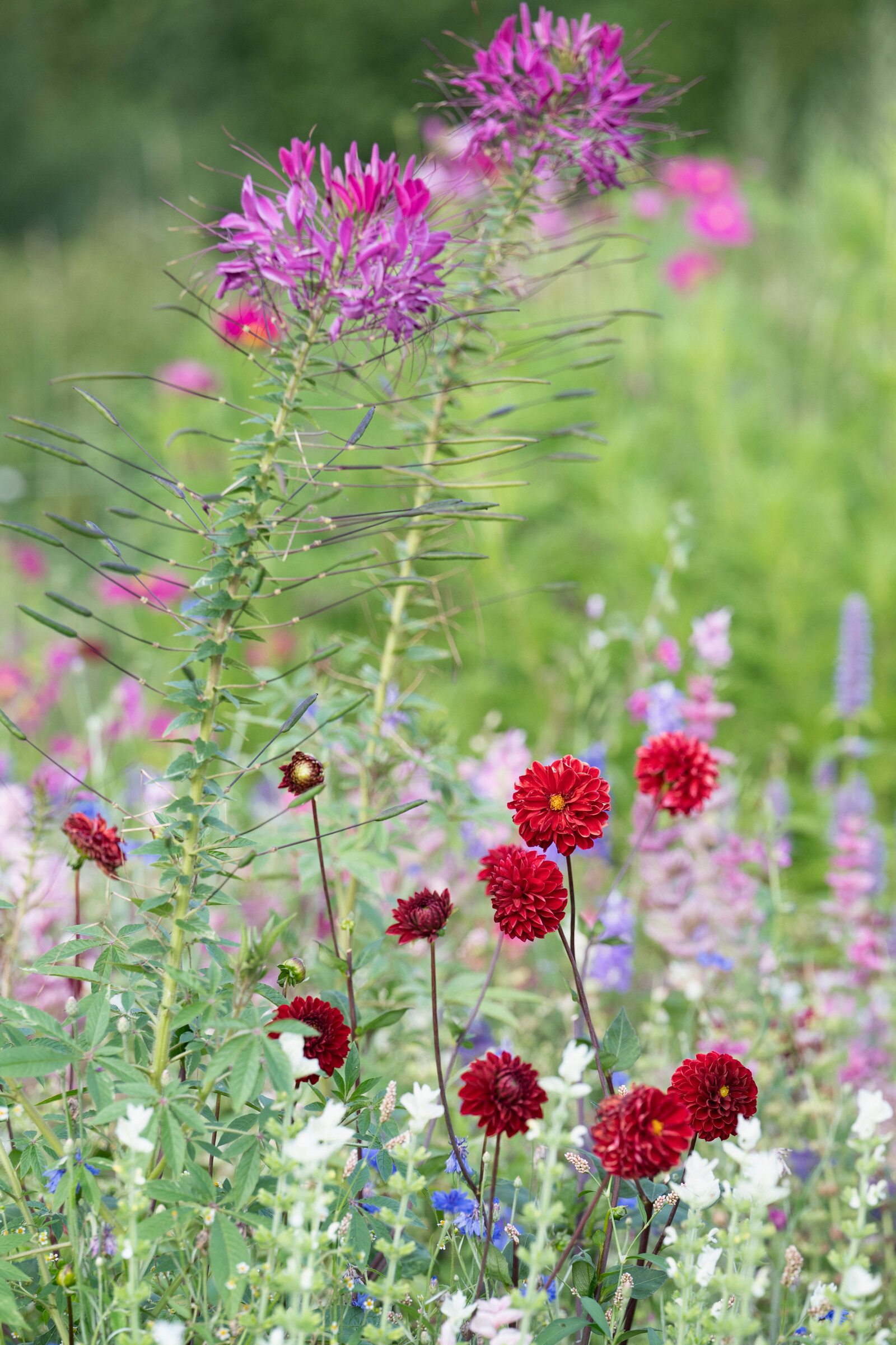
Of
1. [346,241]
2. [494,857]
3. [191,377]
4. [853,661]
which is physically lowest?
[494,857]

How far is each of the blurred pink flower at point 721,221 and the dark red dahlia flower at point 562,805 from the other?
4.73m

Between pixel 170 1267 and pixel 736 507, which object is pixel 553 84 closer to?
pixel 170 1267

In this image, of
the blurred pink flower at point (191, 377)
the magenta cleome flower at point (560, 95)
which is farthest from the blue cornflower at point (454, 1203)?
the blurred pink flower at point (191, 377)

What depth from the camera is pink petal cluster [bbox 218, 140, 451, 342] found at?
1.01 metres

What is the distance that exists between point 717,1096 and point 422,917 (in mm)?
306

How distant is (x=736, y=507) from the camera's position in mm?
3311

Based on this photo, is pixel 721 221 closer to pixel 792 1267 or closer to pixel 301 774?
pixel 301 774

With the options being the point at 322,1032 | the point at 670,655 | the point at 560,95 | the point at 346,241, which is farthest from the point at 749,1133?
the point at 670,655

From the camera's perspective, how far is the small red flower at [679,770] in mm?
1260

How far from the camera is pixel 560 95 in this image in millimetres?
1382

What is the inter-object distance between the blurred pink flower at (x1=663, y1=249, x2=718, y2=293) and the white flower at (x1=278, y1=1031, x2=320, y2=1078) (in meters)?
4.47

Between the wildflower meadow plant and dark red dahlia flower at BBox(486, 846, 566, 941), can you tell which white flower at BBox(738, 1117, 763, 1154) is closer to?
the wildflower meadow plant

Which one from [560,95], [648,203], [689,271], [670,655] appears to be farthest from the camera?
[648,203]

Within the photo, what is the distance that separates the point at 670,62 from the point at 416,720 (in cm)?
1686
